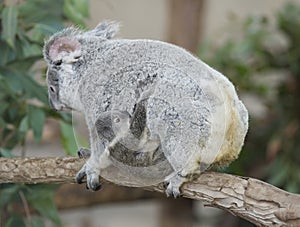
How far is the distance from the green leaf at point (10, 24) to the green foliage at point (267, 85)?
139 cm

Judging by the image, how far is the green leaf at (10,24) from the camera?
5.88 feet

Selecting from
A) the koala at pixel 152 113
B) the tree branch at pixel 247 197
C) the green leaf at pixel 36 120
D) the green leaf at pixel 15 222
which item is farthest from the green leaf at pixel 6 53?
the tree branch at pixel 247 197

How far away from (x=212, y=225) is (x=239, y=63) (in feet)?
2.80

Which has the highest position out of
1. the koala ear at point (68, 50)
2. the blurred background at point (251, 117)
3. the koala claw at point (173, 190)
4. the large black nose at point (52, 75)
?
the koala ear at point (68, 50)

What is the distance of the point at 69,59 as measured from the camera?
1.43m

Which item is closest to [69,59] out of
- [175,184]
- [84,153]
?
[84,153]

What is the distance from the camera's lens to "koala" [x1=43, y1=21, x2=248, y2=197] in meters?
1.29

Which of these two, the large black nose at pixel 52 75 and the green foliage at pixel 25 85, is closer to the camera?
the large black nose at pixel 52 75

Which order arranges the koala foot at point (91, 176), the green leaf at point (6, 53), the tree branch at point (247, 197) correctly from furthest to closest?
the green leaf at point (6, 53)
the koala foot at point (91, 176)
the tree branch at point (247, 197)

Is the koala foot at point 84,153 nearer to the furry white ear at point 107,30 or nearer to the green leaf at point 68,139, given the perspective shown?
the furry white ear at point 107,30

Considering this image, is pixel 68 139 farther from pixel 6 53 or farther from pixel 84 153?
pixel 84 153

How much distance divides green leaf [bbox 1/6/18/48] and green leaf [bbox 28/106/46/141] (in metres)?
0.19

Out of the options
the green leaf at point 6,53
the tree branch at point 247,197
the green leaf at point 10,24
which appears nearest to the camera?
the tree branch at point 247,197

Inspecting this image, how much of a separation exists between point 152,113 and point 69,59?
0.25 metres
